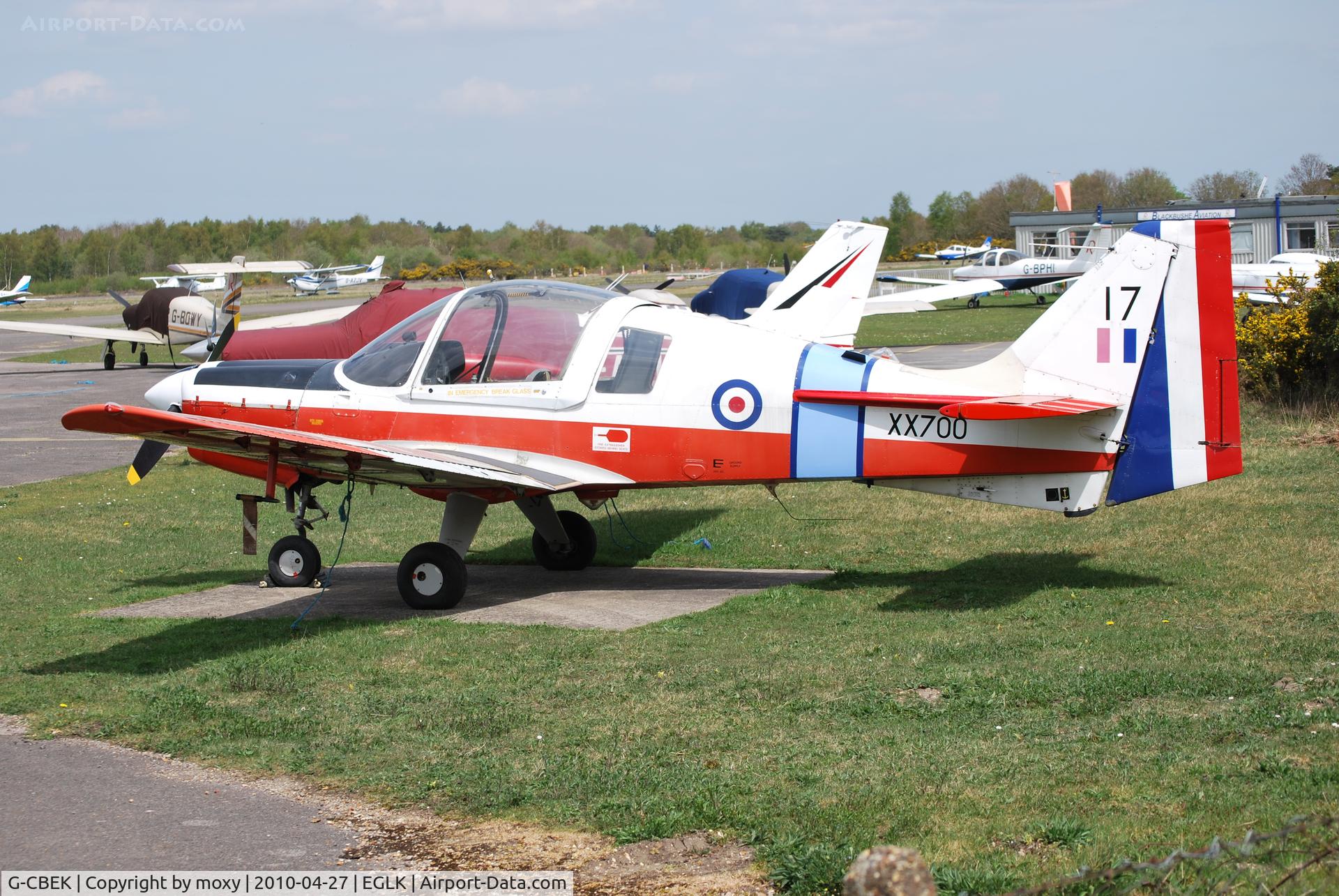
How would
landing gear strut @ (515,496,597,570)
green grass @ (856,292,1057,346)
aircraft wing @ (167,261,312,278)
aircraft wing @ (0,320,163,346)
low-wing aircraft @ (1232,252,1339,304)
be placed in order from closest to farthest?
1. landing gear strut @ (515,496,597,570)
2. low-wing aircraft @ (1232,252,1339,304)
3. aircraft wing @ (167,261,312,278)
4. aircraft wing @ (0,320,163,346)
5. green grass @ (856,292,1057,346)

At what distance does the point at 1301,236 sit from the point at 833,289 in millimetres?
53118

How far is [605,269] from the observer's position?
96.4 m

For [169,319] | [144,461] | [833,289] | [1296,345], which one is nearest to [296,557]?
[144,461]

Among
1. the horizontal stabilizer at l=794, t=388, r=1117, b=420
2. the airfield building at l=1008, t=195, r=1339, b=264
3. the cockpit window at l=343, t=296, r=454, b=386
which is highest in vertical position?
the airfield building at l=1008, t=195, r=1339, b=264

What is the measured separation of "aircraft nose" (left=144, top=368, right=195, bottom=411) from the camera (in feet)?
35.6

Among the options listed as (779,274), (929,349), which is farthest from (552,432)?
(929,349)

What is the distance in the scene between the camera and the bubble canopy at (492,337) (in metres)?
10.1

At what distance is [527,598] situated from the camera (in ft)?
34.0

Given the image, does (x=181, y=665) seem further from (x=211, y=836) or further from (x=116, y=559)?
(x=116, y=559)

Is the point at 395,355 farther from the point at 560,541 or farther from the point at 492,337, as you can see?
the point at 560,541

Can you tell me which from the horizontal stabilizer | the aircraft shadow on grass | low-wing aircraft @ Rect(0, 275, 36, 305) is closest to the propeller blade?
the horizontal stabilizer

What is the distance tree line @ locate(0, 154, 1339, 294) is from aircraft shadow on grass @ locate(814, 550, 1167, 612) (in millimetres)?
89399

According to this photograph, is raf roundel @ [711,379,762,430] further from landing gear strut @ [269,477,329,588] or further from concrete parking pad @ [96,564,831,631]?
landing gear strut @ [269,477,329,588]

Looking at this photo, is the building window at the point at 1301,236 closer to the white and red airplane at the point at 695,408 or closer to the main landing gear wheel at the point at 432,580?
the white and red airplane at the point at 695,408
